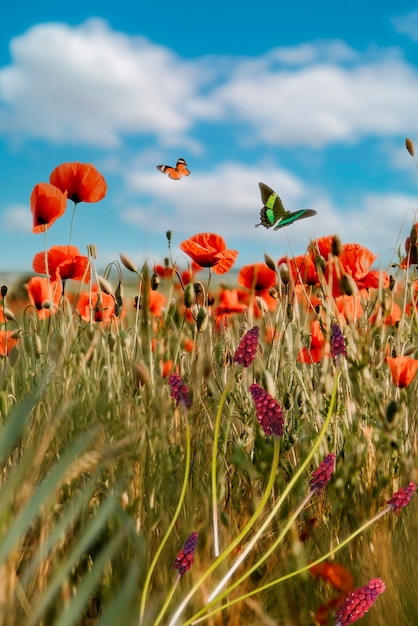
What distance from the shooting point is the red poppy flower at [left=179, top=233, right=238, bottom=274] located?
A: 7.68 feet

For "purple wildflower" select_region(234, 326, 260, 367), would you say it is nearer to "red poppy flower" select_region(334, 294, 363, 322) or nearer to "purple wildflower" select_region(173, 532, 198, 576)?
"purple wildflower" select_region(173, 532, 198, 576)

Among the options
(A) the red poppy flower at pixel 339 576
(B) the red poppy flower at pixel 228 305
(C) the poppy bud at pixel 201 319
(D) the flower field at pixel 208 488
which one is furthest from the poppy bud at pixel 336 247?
(B) the red poppy flower at pixel 228 305

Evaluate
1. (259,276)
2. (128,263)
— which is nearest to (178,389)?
(128,263)

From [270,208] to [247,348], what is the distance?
1.01 meters

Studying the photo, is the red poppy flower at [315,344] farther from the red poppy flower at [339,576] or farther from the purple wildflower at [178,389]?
the red poppy flower at [339,576]

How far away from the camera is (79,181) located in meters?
2.40

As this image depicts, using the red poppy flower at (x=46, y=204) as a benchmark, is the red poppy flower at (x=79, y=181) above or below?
above

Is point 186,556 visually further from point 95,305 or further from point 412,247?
point 95,305

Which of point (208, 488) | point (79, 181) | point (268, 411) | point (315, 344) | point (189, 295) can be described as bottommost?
point (208, 488)

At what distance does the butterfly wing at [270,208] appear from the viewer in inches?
80.1

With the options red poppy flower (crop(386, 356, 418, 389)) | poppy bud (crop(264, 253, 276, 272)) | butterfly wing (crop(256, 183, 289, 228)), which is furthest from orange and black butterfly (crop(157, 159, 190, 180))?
red poppy flower (crop(386, 356, 418, 389))

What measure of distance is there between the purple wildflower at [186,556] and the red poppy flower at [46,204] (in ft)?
4.76

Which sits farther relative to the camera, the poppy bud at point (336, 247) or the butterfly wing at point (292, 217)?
the butterfly wing at point (292, 217)

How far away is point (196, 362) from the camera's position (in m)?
1.67
